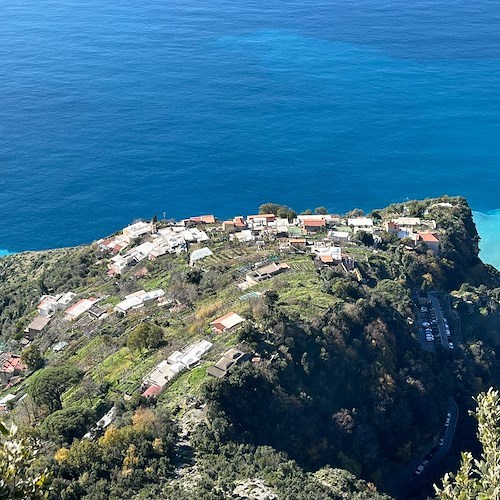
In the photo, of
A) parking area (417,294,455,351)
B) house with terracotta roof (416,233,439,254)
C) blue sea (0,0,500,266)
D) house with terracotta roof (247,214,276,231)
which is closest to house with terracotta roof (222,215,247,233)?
house with terracotta roof (247,214,276,231)

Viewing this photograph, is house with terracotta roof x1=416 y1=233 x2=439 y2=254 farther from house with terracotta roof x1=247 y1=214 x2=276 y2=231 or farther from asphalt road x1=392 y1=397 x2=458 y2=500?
asphalt road x1=392 y1=397 x2=458 y2=500

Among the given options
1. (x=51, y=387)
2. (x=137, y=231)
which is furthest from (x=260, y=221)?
(x=51, y=387)

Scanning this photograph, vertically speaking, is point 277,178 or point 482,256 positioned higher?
point 277,178

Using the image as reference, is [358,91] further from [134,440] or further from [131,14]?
[134,440]

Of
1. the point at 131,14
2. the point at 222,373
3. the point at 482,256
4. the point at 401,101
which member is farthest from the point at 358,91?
the point at 222,373

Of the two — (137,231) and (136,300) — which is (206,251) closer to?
(136,300)

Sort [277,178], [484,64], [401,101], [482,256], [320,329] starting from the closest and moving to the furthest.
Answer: [320,329], [482,256], [277,178], [401,101], [484,64]

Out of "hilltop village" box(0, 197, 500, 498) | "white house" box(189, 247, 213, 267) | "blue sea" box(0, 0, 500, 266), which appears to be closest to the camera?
"hilltop village" box(0, 197, 500, 498)
